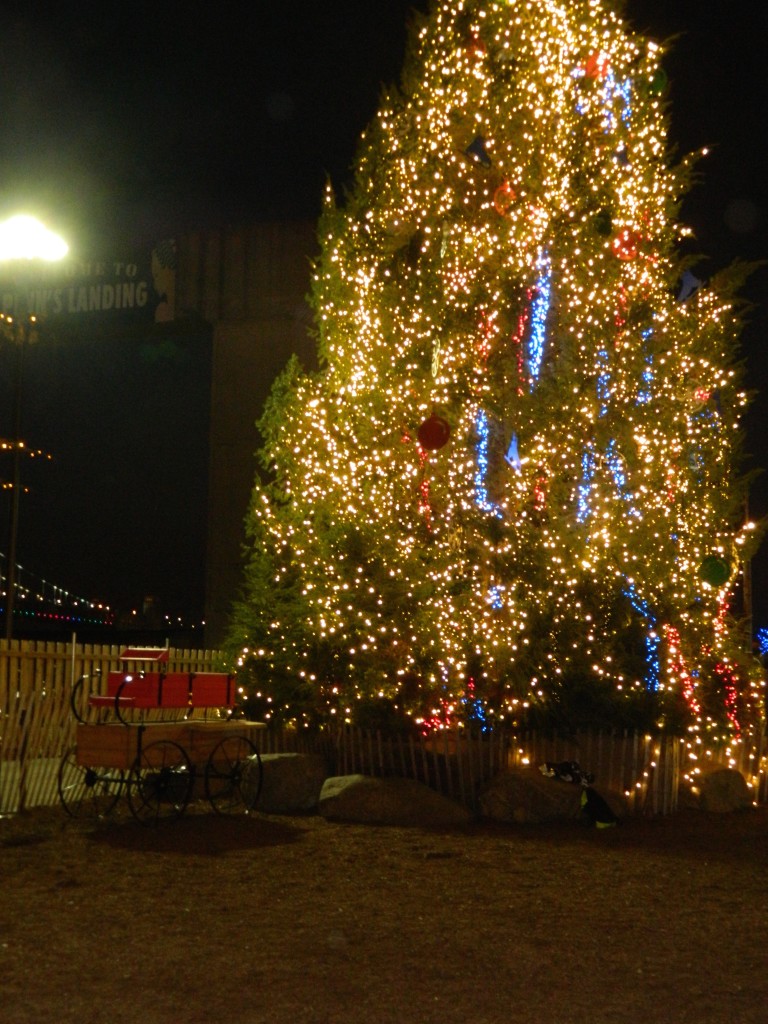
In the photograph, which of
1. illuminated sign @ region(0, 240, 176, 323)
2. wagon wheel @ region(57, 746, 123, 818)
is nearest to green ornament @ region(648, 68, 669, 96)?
wagon wheel @ region(57, 746, 123, 818)

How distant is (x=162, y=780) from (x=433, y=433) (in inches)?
188

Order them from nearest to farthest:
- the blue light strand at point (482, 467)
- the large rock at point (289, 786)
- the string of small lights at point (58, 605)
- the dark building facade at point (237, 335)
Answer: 1. the large rock at point (289, 786)
2. the blue light strand at point (482, 467)
3. the dark building facade at point (237, 335)
4. the string of small lights at point (58, 605)

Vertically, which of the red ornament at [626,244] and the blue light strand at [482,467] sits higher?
the red ornament at [626,244]

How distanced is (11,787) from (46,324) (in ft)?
76.1

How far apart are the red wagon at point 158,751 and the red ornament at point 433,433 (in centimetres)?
339

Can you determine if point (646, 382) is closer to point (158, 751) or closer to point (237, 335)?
point (158, 751)

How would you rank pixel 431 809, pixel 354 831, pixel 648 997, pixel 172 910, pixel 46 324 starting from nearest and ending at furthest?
pixel 648 997
pixel 172 910
pixel 354 831
pixel 431 809
pixel 46 324

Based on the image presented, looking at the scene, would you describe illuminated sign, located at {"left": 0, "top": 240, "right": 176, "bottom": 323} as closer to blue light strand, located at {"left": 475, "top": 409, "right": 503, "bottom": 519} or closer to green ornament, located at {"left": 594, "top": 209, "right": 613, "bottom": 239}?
blue light strand, located at {"left": 475, "top": 409, "right": 503, "bottom": 519}

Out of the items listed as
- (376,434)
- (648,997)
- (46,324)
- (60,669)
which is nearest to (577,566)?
(376,434)

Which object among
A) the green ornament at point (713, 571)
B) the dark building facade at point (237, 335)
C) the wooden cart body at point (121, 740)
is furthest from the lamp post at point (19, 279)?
the dark building facade at point (237, 335)

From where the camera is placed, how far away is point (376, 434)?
14039mm

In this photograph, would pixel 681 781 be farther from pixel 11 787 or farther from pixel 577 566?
pixel 11 787

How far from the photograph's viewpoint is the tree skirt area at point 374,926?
18.1 ft

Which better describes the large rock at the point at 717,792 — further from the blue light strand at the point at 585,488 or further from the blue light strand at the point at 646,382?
the blue light strand at the point at 646,382
